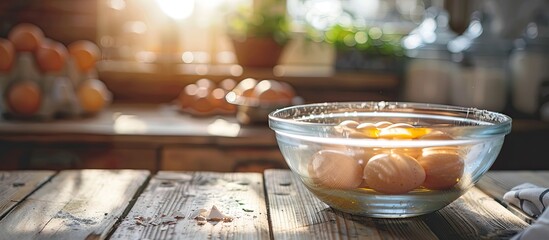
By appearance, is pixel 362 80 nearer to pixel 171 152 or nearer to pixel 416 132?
pixel 171 152

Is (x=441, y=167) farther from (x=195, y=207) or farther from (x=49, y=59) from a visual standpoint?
(x=49, y=59)

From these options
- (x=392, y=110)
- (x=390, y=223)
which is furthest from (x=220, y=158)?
(x=390, y=223)

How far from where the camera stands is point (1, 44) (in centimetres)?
213

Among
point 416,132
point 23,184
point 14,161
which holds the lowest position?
point 14,161

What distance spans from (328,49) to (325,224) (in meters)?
1.93

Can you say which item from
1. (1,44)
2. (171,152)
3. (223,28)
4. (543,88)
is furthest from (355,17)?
(1,44)

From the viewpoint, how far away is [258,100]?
215 centimetres

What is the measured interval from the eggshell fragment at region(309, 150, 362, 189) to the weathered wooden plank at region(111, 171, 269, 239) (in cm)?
9

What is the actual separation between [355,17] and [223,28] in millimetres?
461

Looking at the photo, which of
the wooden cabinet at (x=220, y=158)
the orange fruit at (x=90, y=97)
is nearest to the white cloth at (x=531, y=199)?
the wooden cabinet at (x=220, y=158)

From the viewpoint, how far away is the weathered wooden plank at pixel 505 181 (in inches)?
45.0

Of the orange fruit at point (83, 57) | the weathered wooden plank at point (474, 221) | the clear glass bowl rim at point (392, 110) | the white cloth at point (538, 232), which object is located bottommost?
the weathered wooden plank at point (474, 221)

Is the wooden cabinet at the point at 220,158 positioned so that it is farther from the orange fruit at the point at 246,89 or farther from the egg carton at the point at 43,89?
the egg carton at the point at 43,89

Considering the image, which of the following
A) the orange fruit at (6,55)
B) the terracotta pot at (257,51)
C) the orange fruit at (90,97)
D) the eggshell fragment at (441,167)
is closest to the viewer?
the eggshell fragment at (441,167)
